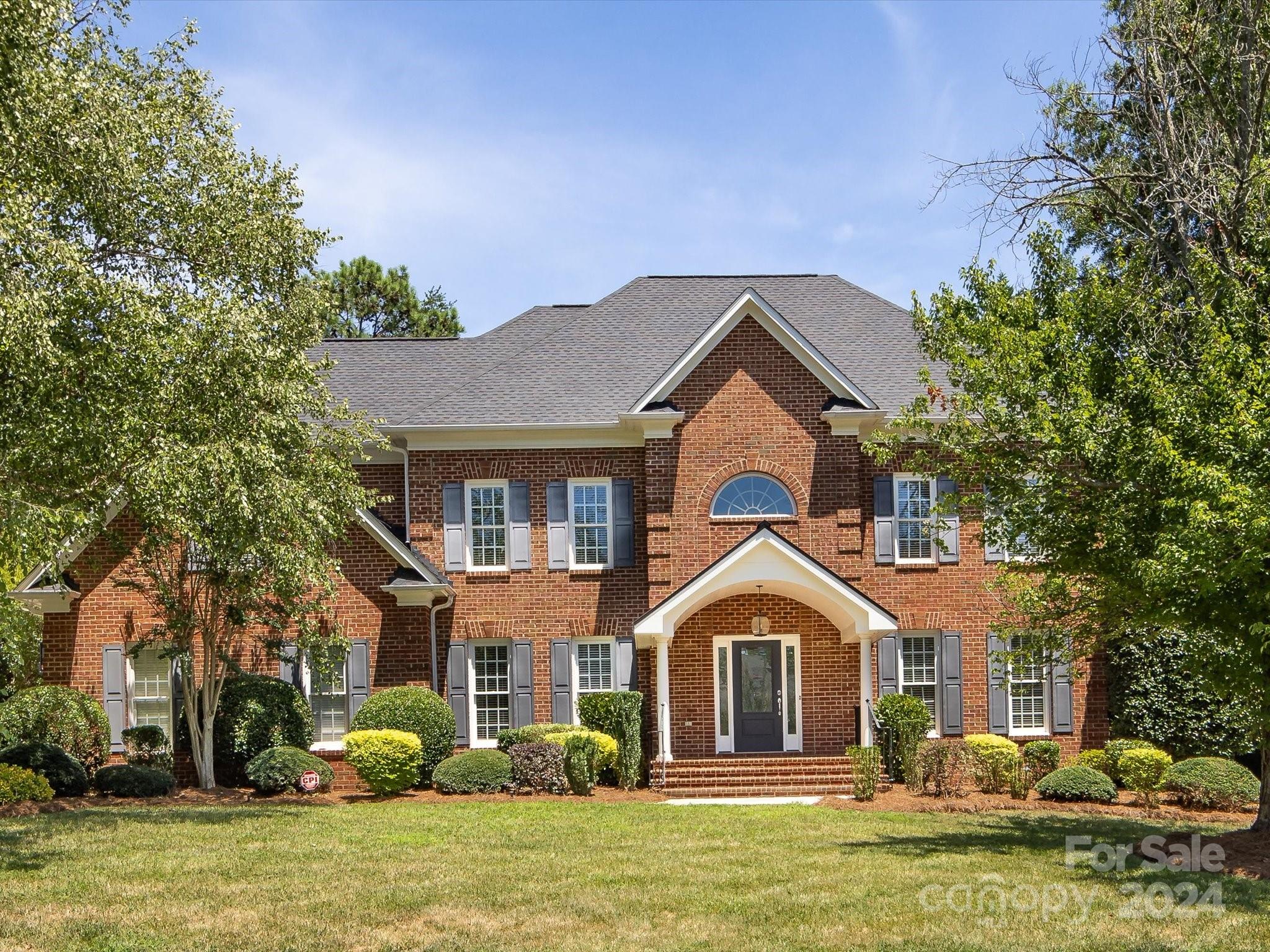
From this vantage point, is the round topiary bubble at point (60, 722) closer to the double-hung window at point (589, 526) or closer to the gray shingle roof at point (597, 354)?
the gray shingle roof at point (597, 354)

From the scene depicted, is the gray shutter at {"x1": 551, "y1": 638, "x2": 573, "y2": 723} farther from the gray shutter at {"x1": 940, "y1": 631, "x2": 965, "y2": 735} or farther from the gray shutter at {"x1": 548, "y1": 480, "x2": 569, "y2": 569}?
the gray shutter at {"x1": 940, "y1": 631, "x2": 965, "y2": 735}

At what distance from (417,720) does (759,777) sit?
5.71 metres

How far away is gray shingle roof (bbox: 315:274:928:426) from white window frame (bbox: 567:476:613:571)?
1.18 metres

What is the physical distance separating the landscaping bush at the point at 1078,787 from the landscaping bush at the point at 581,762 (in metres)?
7.10

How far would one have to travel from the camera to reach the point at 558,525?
75.0ft

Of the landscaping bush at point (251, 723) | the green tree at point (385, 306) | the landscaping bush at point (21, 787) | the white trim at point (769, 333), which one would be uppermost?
the green tree at point (385, 306)

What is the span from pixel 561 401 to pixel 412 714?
632cm

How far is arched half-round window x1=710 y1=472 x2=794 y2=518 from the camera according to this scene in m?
22.5

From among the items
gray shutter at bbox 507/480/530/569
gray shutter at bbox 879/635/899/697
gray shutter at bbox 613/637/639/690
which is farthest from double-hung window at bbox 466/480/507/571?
gray shutter at bbox 879/635/899/697

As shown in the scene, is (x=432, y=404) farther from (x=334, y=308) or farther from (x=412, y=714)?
(x=412, y=714)

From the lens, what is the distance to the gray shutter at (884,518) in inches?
899

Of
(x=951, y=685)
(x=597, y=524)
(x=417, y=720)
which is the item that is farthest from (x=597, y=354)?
(x=951, y=685)

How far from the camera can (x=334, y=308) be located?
1998 centimetres

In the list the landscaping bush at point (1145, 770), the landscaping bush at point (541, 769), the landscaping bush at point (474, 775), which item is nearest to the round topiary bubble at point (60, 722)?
the landscaping bush at point (474, 775)
